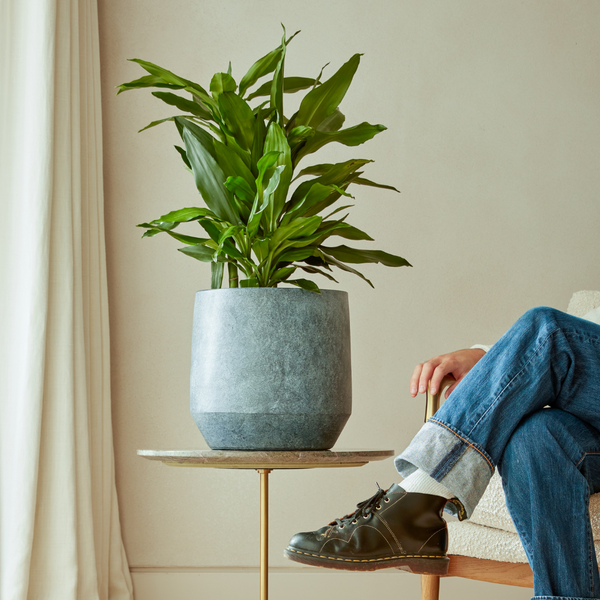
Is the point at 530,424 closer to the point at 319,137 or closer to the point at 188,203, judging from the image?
the point at 319,137

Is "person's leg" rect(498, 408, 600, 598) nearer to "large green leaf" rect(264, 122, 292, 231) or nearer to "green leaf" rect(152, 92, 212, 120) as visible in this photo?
"large green leaf" rect(264, 122, 292, 231)

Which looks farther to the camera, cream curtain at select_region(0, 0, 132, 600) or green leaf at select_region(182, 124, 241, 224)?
cream curtain at select_region(0, 0, 132, 600)

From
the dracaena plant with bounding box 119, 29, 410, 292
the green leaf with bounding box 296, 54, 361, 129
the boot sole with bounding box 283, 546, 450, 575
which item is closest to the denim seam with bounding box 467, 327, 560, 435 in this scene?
the boot sole with bounding box 283, 546, 450, 575

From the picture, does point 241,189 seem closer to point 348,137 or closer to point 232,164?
point 232,164

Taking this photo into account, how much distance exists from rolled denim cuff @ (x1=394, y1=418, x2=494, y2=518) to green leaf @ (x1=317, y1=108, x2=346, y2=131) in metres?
0.57

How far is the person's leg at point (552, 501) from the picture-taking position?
91 cm

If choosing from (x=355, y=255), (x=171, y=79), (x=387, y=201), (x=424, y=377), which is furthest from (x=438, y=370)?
(x=387, y=201)

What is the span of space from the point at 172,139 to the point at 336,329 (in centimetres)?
118

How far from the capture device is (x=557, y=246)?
6.72ft

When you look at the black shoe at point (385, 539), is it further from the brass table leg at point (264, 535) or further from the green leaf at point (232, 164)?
the green leaf at point (232, 164)

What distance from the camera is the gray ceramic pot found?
3.41 ft

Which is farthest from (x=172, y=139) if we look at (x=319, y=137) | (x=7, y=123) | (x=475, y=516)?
(x=475, y=516)

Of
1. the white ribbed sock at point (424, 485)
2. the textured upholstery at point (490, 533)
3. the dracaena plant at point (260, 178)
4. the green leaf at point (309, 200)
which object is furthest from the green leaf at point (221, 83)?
the textured upholstery at point (490, 533)

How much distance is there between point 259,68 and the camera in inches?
46.8
